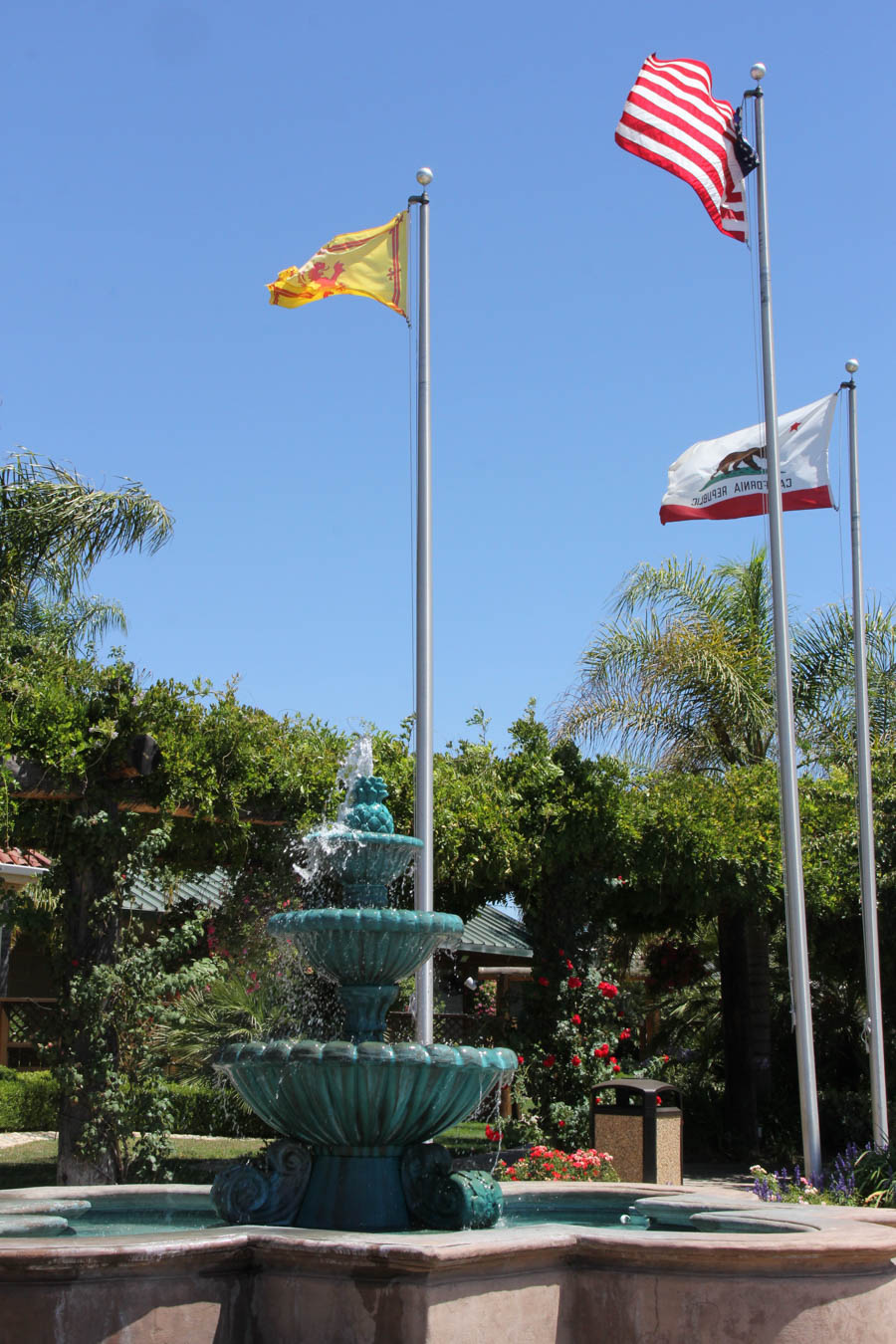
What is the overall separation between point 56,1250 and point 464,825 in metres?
9.88

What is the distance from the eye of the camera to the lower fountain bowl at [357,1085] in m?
6.02

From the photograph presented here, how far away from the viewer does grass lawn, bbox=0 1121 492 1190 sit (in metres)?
13.4

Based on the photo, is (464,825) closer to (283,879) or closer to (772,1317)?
(283,879)

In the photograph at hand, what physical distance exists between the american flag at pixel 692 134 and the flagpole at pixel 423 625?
1.97 meters

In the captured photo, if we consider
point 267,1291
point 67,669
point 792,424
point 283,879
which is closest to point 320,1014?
point 283,879

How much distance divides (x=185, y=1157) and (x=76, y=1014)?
14.3ft

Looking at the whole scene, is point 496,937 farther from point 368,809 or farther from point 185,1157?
point 368,809

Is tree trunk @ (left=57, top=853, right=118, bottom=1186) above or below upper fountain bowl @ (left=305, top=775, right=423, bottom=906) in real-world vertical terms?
below

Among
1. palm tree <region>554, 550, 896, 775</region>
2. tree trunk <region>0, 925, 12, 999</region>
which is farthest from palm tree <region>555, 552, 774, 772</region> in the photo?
tree trunk <region>0, 925, 12, 999</region>

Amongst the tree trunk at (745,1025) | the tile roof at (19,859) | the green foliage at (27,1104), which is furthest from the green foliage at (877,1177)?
the green foliage at (27,1104)

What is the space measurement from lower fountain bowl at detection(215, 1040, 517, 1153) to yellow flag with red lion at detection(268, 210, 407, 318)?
26.3 ft

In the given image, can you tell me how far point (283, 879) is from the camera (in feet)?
43.3

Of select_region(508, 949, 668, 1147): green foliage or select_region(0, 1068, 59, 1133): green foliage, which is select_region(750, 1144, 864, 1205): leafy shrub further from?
select_region(0, 1068, 59, 1133): green foliage

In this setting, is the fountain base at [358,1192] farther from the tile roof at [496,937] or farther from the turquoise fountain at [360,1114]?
the tile roof at [496,937]
